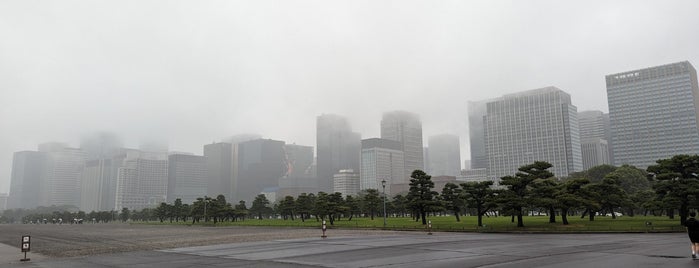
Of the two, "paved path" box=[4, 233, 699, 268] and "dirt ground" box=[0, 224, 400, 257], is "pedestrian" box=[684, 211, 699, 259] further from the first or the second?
"dirt ground" box=[0, 224, 400, 257]

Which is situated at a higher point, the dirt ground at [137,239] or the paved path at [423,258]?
the paved path at [423,258]

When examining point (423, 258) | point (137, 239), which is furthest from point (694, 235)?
point (137, 239)

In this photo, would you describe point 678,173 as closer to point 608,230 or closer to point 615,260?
point 608,230

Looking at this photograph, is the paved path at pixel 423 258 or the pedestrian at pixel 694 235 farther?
the paved path at pixel 423 258

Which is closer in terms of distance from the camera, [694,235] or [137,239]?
[694,235]

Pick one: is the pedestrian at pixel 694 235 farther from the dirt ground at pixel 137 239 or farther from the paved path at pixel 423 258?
the dirt ground at pixel 137 239

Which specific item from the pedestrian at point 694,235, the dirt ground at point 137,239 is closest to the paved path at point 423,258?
the pedestrian at point 694,235

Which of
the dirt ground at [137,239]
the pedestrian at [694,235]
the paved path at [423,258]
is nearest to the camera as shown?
the pedestrian at [694,235]

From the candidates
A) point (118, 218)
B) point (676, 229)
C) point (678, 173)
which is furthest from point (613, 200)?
point (118, 218)

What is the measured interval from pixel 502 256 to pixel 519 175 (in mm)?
27228

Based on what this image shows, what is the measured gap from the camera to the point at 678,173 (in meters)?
38.0

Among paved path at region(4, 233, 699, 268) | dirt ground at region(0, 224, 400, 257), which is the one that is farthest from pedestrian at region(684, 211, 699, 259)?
dirt ground at region(0, 224, 400, 257)

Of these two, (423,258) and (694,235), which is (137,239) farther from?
(694,235)

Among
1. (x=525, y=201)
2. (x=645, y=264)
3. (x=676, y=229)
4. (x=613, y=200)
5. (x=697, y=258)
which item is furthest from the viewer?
(x=613, y=200)
